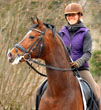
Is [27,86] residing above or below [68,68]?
below

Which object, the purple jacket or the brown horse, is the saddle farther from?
the purple jacket

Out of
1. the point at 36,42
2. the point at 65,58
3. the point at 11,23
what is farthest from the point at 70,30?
the point at 11,23

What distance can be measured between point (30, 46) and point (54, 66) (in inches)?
21.2

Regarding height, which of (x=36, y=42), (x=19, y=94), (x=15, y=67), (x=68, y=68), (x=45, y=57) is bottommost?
(x=19, y=94)

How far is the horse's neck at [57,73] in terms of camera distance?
4.58 m

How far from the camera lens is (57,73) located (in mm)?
4613

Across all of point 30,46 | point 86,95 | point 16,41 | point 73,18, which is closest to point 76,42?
point 73,18

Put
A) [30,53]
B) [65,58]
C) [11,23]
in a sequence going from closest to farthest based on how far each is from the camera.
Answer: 1. [30,53]
2. [65,58]
3. [11,23]

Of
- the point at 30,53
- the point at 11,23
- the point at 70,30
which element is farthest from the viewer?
the point at 11,23

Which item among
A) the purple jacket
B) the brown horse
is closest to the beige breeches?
the purple jacket

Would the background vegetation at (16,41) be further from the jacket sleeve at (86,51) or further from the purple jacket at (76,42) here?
the jacket sleeve at (86,51)

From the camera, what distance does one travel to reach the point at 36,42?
4359 mm

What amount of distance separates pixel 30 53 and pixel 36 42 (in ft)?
0.60

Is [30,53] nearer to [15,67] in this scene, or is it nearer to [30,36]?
[30,36]
